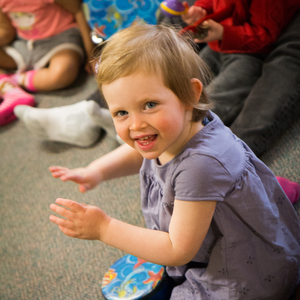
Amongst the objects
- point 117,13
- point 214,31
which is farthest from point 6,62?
point 214,31

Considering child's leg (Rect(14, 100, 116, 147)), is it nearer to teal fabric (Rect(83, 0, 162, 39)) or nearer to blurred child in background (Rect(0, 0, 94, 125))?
blurred child in background (Rect(0, 0, 94, 125))

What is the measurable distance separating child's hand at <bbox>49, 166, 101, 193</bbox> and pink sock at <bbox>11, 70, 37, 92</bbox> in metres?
0.93

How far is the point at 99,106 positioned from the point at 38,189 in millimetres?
357

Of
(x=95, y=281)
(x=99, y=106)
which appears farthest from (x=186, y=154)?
(x=99, y=106)

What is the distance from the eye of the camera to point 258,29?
918 millimetres

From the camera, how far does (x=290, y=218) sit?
59 cm

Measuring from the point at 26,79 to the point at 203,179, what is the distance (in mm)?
1269

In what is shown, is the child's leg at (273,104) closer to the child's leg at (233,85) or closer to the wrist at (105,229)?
the child's leg at (233,85)

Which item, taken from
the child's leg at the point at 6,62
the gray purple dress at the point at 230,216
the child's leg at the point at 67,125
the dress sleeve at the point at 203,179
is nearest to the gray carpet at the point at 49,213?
the child's leg at the point at 67,125

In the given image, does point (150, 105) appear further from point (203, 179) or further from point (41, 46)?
point (41, 46)

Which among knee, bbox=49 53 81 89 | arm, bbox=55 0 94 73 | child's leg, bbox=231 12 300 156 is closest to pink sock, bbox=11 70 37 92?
knee, bbox=49 53 81 89

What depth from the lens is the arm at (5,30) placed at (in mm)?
1502

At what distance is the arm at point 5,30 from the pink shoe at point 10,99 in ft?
0.79

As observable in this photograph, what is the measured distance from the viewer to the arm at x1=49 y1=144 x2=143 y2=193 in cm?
66
